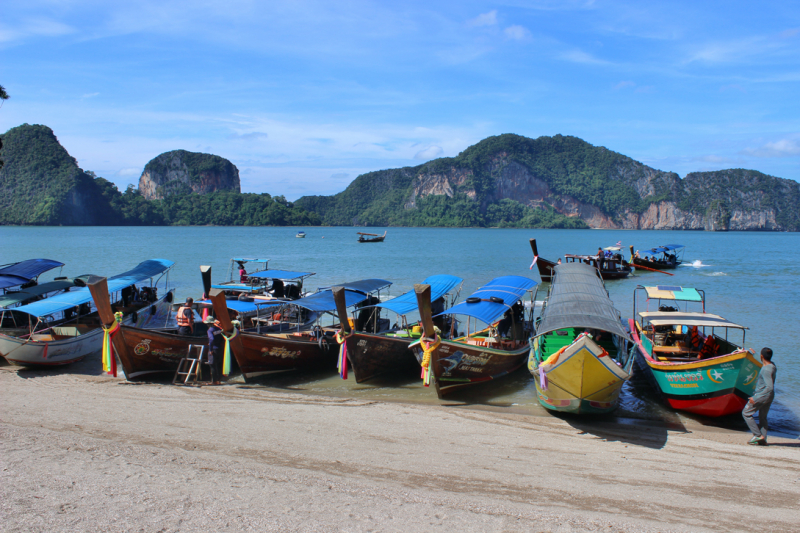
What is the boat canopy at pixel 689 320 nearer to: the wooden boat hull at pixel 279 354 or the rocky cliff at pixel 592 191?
the wooden boat hull at pixel 279 354

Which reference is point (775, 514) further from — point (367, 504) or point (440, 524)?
point (367, 504)

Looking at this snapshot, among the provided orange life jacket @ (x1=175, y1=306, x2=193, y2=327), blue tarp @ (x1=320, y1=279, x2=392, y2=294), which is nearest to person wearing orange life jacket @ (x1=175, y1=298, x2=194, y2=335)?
orange life jacket @ (x1=175, y1=306, x2=193, y2=327)

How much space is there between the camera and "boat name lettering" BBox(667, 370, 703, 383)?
8492 millimetres

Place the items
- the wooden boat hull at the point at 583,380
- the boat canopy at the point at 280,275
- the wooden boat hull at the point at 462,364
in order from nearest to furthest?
the wooden boat hull at the point at 583,380 → the wooden boat hull at the point at 462,364 → the boat canopy at the point at 280,275

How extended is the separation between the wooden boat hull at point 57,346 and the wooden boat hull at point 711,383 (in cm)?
1196

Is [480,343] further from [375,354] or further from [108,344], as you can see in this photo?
[108,344]

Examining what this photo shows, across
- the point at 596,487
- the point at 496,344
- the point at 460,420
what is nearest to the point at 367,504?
the point at 596,487

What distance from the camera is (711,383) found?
835cm

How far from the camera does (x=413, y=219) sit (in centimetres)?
17188

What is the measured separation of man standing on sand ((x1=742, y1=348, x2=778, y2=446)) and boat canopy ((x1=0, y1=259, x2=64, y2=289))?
1840 cm

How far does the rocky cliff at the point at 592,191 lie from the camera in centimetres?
16825

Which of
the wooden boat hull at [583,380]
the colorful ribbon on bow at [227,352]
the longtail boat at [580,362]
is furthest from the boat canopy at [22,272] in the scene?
the wooden boat hull at [583,380]

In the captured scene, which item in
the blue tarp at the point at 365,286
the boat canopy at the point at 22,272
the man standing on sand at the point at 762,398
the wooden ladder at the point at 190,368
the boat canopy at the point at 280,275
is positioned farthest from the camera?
the boat canopy at the point at 280,275

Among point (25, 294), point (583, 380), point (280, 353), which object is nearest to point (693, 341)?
point (583, 380)
